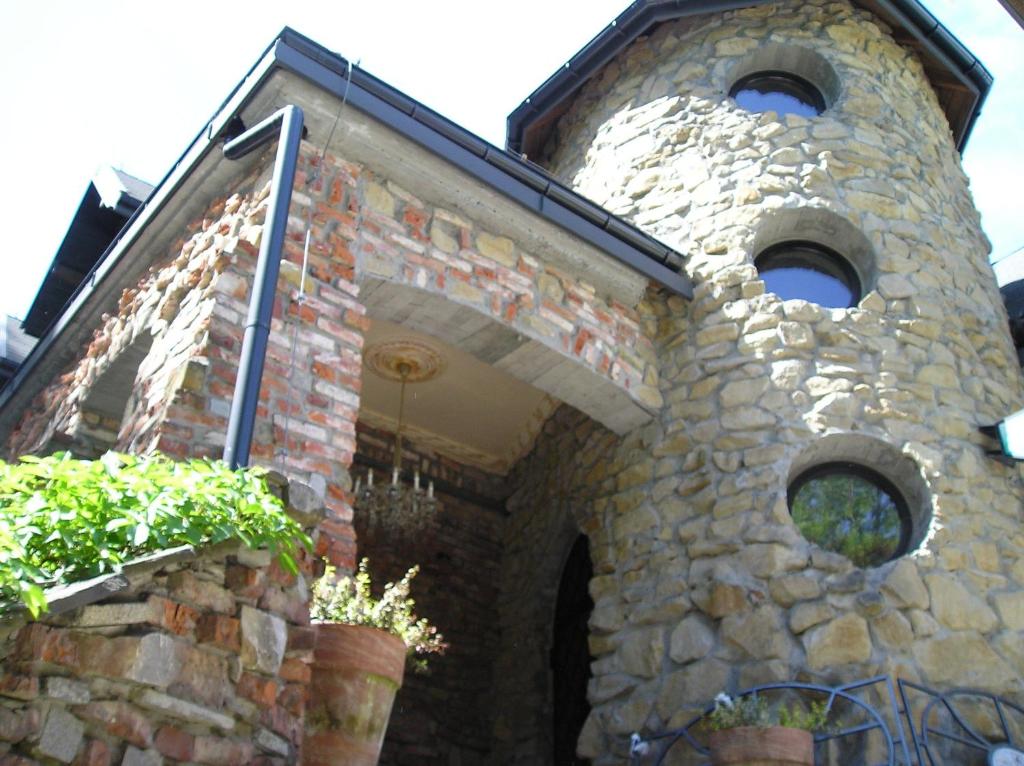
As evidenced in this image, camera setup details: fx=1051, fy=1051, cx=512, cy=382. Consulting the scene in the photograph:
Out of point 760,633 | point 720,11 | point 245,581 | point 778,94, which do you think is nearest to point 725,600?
point 760,633

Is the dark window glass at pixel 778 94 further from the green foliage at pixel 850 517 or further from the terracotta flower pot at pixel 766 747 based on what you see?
the terracotta flower pot at pixel 766 747

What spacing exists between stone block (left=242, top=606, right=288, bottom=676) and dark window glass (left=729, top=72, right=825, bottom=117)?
5.84 meters

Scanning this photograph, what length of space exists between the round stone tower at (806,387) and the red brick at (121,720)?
315 centimetres

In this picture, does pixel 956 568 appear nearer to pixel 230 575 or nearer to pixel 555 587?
pixel 555 587

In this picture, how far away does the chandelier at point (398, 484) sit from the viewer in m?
7.28

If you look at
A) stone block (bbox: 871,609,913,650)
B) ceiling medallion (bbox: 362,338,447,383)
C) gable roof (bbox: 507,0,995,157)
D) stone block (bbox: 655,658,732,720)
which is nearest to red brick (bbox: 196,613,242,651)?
stone block (bbox: 655,658,732,720)

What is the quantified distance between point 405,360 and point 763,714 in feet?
12.8

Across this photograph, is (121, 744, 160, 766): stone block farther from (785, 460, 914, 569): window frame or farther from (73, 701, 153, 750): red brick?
(785, 460, 914, 569): window frame

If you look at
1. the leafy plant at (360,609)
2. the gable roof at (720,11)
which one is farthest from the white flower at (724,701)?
the gable roof at (720,11)

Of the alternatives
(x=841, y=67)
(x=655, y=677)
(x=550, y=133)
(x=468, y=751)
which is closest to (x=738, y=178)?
(x=841, y=67)

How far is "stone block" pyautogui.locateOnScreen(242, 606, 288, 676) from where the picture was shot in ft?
10.3

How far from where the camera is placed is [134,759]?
2.72 meters

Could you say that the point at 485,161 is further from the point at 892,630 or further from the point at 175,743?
the point at 175,743

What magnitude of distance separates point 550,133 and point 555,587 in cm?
415
